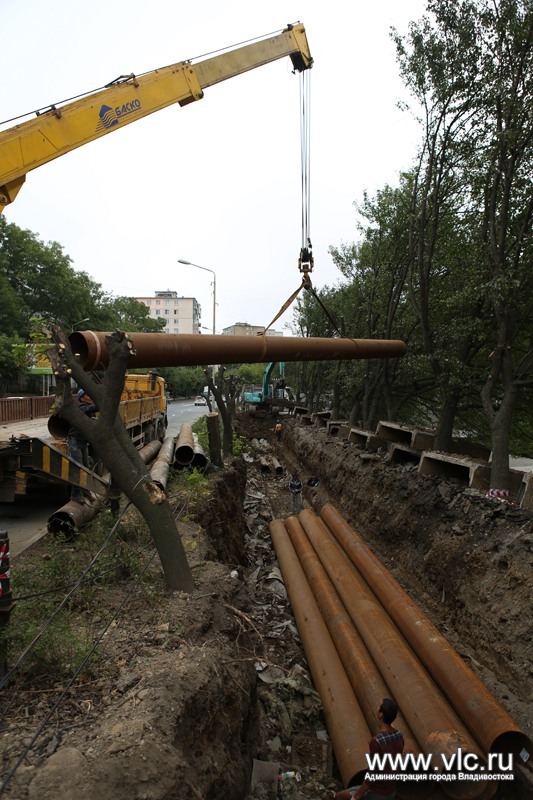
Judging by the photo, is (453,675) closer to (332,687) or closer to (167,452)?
(332,687)

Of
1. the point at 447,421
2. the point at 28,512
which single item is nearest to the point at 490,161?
the point at 447,421

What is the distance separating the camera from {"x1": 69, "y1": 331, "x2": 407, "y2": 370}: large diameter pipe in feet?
13.8

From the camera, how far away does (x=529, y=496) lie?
7352mm

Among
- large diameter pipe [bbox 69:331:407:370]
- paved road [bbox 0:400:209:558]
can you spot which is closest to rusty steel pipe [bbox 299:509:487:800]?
large diameter pipe [bbox 69:331:407:370]

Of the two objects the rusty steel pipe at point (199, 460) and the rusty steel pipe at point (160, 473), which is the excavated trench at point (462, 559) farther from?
the rusty steel pipe at point (199, 460)

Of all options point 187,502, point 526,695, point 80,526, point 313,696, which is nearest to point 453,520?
point 526,695

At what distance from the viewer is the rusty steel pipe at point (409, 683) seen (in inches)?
157

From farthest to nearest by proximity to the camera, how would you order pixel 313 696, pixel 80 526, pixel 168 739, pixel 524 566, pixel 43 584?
pixel 80 526 < pixel 524 566 < pixel 313 696 < pixel 43 584 < pixel 168 739

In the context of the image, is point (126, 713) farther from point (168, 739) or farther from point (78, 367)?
point (78, 367)

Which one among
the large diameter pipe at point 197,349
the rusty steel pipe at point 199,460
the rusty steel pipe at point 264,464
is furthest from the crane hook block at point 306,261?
the rusty steel pipe at point 264,464

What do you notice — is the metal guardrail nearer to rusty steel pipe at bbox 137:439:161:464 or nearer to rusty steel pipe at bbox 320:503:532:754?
rusty steel pipe at bbox 137:439:161:464

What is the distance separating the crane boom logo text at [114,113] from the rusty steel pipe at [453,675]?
8914 millimetres

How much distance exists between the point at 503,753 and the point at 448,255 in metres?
12.2

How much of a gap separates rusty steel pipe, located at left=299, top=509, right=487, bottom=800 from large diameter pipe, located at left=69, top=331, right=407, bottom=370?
3.62 m
